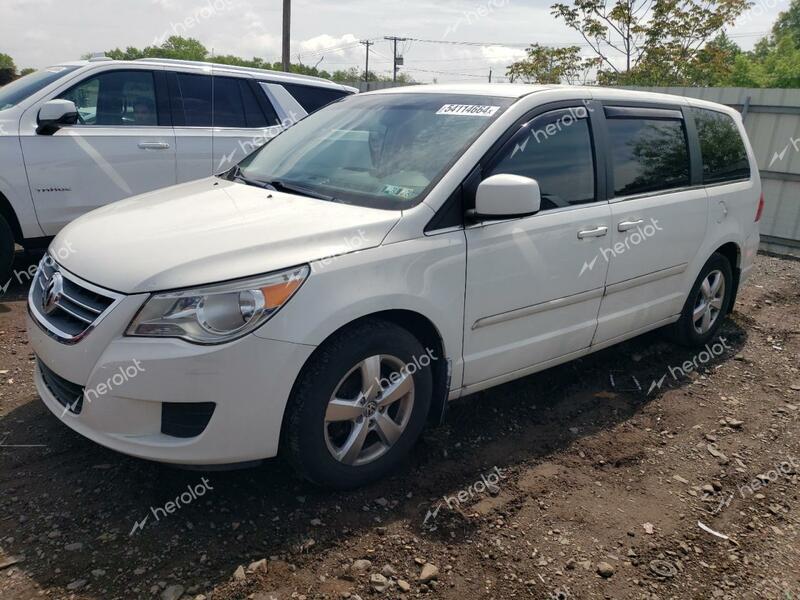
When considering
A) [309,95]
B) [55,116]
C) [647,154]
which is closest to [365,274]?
[647,154]

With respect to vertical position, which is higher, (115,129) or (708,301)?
(115,129)

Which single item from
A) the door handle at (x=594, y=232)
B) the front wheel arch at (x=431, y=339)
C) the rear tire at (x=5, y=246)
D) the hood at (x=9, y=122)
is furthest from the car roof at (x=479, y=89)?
the rear tire at (x=5, y=246)

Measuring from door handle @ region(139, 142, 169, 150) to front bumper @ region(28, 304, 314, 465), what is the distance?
149 inches

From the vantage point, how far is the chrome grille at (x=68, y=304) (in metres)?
2.56

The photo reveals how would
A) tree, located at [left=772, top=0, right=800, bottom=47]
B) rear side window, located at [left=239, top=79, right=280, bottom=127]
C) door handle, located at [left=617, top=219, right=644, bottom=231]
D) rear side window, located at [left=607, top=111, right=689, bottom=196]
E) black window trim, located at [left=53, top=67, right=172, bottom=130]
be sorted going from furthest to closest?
tree, located at [left=772, top=0, right=800, bottom=47] < rear side window, located at [left=239, top=79, right=280, bottom=127] < black window trim, located at [left=53, top=67, right=172, bottom=130] < rear side window, located at [left=607, top=111, right=689, bottom=196] < door handle, located at [left=617, top=219, right=644, bottom=231]

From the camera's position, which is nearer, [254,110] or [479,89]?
[479,89]

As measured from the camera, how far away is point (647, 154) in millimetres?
4133

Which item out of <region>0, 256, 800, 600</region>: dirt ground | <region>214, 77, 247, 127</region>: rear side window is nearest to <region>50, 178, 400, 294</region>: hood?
<region>0, 256, 800, 600</region>: dirt ground

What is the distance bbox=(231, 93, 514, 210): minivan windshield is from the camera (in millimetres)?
3146

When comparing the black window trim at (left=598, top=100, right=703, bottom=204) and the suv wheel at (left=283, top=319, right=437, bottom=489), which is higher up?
the black window trim at (left=598, top=100, right=703, bottom=204)

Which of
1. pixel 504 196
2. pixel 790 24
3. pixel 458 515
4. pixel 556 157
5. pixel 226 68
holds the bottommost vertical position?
pixel 458 515

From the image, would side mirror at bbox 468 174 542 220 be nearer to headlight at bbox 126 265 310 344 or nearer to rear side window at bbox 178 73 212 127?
headlight at bbox 126 265 310 344

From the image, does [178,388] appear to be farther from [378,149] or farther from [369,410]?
[378,149]

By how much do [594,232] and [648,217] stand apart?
1.89 ft
